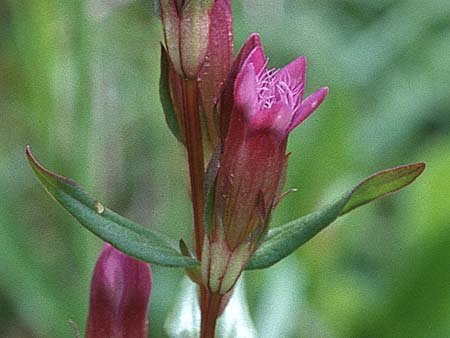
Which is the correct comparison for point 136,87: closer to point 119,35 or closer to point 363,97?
point 119,35

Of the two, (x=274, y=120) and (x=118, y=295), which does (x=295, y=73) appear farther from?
(x=118, y=295)

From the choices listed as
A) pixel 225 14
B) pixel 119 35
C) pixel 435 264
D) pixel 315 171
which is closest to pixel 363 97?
pixel 315 171

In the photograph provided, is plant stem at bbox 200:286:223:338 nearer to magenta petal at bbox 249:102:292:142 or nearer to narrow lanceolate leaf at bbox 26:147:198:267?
narrow lanceolate leaf at bbox 26:147:198:267

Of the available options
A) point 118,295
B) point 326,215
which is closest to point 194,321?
point 118,295

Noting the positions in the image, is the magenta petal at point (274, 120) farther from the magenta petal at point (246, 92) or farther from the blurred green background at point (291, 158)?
the blurred green background at point (291, 158)

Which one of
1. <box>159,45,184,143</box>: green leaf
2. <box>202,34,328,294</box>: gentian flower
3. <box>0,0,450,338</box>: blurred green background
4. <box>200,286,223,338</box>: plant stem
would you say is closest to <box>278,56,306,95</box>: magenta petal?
<box>202,34,328,294</box>: gentian flower

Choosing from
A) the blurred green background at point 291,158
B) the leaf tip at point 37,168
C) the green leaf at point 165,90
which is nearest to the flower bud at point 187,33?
the green leaf at point 165,90
